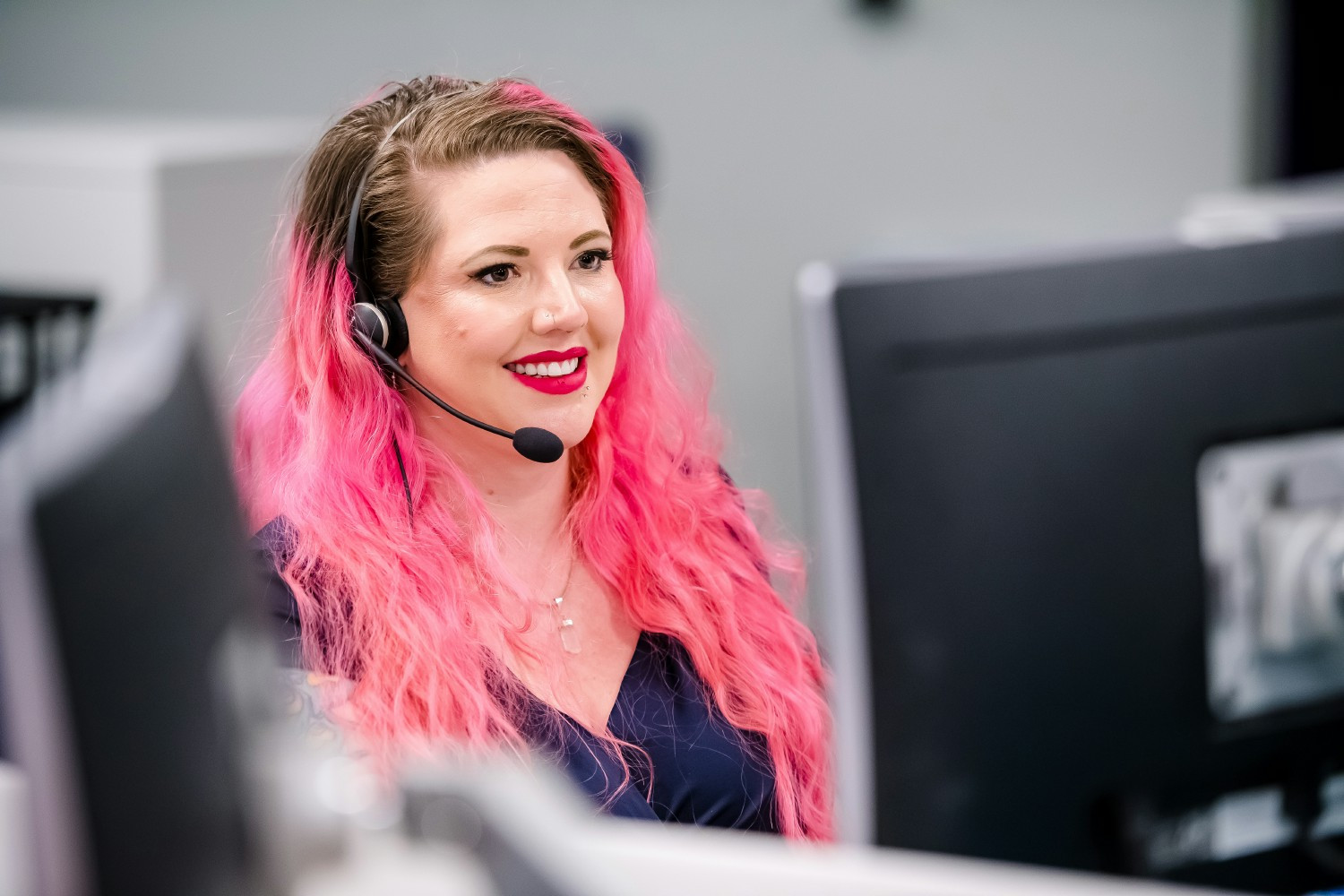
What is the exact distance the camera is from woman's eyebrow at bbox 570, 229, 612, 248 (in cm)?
98

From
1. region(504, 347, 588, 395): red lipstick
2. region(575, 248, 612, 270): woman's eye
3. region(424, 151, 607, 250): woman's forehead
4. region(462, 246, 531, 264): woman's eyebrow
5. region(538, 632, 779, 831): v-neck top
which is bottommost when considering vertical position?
region(538, 632, 779, 831): v-neck top

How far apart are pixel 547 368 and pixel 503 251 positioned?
0.11m

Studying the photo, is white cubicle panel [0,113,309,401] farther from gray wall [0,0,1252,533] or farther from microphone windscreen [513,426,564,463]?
gray wall [0,0,1252,533]

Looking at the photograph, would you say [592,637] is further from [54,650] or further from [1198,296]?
[54,650]

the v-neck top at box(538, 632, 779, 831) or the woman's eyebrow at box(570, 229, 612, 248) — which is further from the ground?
the woman's eyebrow at box(570, 229, 612, 248)

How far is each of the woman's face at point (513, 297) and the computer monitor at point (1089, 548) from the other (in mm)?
350

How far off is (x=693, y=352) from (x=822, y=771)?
1.40ft

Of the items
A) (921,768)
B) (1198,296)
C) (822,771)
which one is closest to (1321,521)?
(1198,296)

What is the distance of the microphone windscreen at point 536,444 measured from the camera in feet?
3.18

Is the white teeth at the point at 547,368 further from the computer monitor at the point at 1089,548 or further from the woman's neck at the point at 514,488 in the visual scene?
the computer monitor at the point at 1089,548

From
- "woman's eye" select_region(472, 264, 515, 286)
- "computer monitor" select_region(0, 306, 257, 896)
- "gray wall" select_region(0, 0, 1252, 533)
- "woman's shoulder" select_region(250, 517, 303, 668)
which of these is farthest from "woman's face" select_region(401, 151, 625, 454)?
"gray wall" select_region(0, 0, 1252, 533)

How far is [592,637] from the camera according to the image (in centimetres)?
104

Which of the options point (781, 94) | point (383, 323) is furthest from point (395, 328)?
point (781, 94)

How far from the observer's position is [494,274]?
0.95 m
